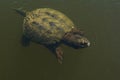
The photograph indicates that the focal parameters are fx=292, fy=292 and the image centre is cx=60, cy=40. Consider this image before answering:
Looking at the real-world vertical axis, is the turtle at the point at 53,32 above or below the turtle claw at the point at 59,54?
above

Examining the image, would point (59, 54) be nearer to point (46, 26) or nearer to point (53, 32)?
point (53, 32)

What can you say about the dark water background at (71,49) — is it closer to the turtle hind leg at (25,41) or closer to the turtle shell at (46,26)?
the turtle hind leg at (25,41)

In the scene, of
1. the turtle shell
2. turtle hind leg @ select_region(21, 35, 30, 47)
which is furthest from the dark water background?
the turtle shell

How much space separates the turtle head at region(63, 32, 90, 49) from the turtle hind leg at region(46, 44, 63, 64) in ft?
0.63

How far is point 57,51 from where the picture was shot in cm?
551

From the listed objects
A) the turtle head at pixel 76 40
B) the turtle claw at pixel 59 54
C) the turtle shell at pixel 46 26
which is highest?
the turtle shell at pixel 46 26

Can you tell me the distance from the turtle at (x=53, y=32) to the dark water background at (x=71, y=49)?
0.13m

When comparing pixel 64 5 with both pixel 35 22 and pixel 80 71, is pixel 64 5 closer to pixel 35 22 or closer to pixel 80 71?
pixel 35 22

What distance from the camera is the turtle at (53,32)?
5484 millimetres

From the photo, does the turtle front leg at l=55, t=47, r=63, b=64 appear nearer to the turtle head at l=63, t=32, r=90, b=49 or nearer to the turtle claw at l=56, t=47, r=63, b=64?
the turtle claw at l=56, t=47, r=63, b=64

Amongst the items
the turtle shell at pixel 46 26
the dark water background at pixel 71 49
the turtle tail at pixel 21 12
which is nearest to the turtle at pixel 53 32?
the turtle shell at pixel 46 26

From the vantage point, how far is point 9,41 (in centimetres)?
571

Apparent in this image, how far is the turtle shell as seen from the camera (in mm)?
5500

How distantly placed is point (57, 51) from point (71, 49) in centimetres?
29
